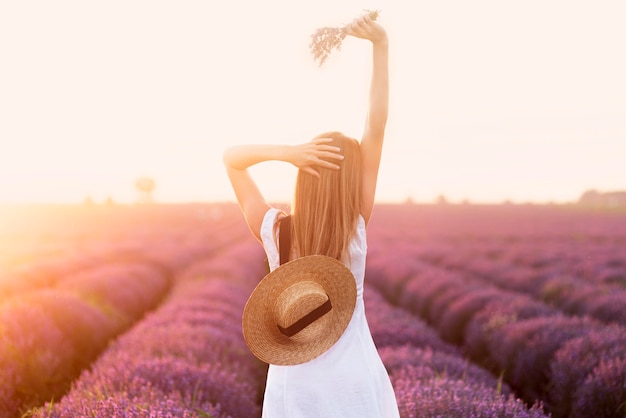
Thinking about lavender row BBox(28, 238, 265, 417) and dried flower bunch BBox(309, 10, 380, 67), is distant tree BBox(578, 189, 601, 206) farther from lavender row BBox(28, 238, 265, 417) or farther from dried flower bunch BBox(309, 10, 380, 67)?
dried flower bunch BBox(309, 10, 380, 67)

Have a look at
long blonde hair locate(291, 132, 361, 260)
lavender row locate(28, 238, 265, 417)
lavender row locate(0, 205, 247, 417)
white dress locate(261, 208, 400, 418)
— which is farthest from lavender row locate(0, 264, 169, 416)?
long blonde hair locate(291, 132, 361, 260)

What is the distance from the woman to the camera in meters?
1.66

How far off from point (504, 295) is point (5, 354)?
5673mm

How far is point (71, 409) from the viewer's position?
2625mm

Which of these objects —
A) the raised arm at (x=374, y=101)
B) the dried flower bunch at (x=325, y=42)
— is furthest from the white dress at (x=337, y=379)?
the dried flower bunch at (x=325, y=42)

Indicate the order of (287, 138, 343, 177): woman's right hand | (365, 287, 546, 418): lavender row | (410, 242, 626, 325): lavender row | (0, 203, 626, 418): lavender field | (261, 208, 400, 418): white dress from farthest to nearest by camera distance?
(410, 242, 626, 325): lavender row → (0, 203, 626, 418): lavender field → (365, 287, 546, 418): lavender row → (261, 208, 400, 418): white dress → (287, 138, 343, 177): woman's right hand

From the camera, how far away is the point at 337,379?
A: 172 cm

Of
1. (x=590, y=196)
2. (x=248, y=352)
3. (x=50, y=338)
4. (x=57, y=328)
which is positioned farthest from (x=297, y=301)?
(x=590, y=196)

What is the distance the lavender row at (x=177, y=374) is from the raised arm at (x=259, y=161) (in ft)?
3.44

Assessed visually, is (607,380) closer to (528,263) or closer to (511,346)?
(511,346)

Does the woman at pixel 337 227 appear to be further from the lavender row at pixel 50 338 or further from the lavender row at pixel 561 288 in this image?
the lavender row at pixel 561 288

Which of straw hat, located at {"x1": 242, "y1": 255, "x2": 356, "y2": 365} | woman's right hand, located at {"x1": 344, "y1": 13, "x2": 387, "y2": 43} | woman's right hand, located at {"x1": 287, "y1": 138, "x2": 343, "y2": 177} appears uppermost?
woman's right hand, located at {"x1": 344, "y1": 13, "x2": 387, "y2": 43}

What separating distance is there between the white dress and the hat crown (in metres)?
0.19

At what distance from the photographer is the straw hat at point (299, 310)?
161cm
